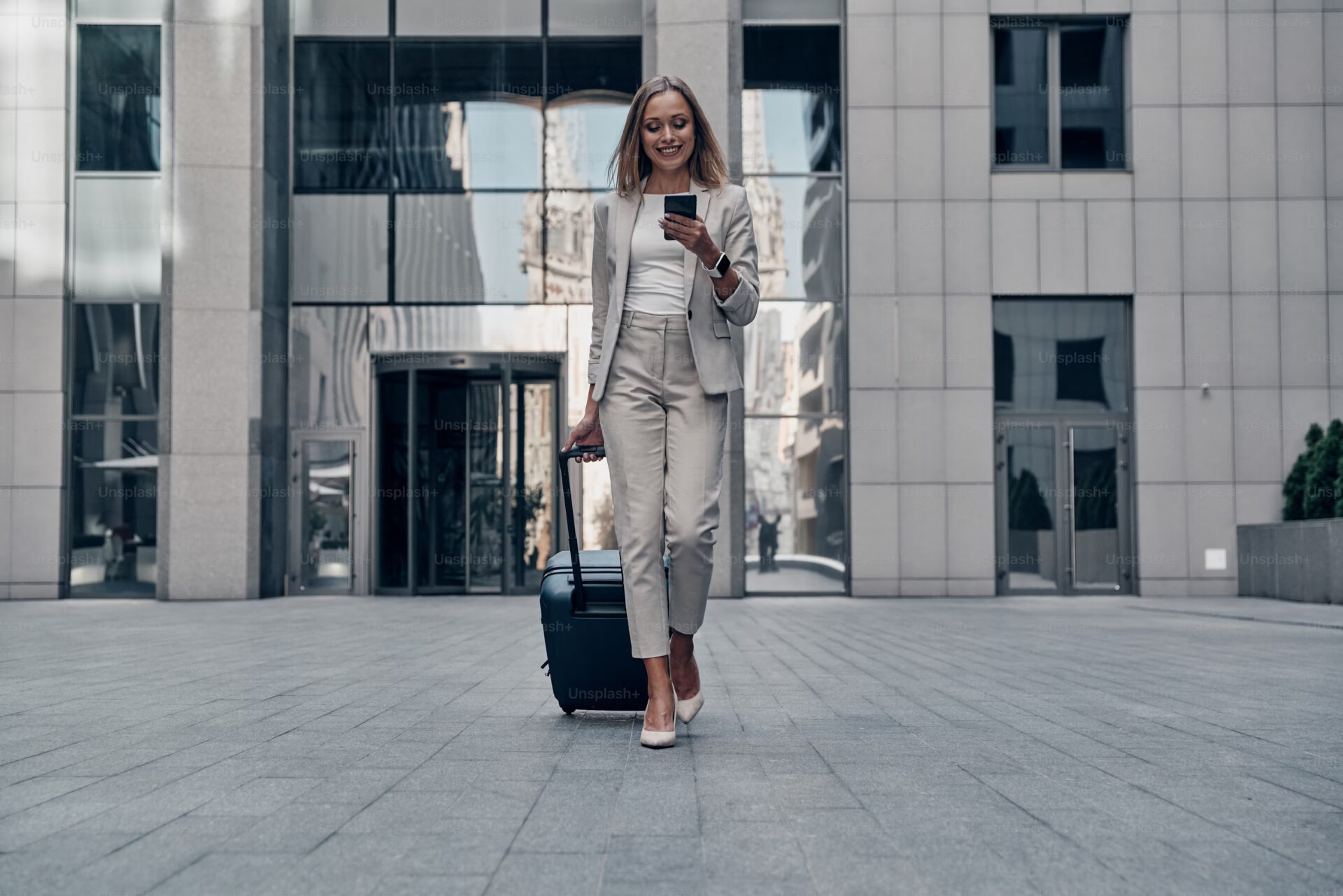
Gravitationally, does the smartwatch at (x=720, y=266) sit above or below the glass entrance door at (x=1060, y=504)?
above

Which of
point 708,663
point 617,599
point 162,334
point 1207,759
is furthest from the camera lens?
point 162,334

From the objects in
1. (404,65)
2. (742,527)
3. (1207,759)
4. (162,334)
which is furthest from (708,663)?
(404,65)

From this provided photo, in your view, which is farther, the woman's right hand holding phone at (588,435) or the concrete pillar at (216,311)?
the concrete pillar at (216,311)

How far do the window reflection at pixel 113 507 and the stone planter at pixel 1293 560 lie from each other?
45.2 feet

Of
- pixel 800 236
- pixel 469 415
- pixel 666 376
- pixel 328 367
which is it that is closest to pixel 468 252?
pixel 469 415

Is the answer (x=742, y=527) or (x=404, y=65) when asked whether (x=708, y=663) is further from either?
(x=404, y=65)

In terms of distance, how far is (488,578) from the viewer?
54.0 ft

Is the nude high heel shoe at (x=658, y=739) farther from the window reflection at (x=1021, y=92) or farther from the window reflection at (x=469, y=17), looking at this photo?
the window reflection at (x=469, y=17)

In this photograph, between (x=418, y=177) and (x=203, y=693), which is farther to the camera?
(x=418, y=177)

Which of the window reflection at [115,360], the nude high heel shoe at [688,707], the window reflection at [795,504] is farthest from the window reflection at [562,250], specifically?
the nude high heel shoe at [688,707]

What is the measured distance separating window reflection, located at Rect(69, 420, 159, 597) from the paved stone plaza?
8.54m

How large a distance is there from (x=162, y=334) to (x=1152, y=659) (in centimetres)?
1256

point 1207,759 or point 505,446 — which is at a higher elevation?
point 505,446

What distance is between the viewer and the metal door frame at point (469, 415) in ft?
53.7
